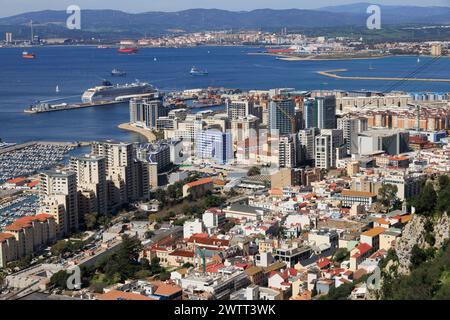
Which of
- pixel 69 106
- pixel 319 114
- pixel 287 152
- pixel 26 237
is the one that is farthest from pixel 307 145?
pixel 69 106

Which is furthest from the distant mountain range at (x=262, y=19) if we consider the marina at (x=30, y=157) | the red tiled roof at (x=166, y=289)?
the red tiled roof at (x=166, y=289)

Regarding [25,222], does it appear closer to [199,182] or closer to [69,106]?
[199,182]

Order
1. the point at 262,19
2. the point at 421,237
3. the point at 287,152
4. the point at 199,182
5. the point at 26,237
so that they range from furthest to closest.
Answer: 1. the point at 262,19
2. the point at 287,152
3. the point at 199,182
4. the point at 26,237
5. the point at 421,237

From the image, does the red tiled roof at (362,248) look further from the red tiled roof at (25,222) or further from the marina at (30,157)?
the marina at (30,157)

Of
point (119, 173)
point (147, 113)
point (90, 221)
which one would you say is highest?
point (147, 113)

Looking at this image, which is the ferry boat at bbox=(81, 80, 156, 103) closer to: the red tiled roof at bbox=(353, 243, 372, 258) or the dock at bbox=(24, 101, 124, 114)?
the dock at bbox=(24, 101, 124, 114)

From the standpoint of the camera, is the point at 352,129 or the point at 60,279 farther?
the point at 352,129

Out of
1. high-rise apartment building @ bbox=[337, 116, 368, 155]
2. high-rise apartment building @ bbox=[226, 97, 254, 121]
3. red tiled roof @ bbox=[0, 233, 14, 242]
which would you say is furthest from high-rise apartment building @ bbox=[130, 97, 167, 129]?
red tiled roof @ bbox=[0, 233, 14, 242]
